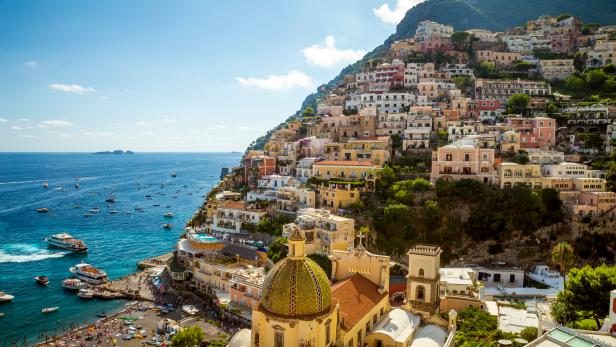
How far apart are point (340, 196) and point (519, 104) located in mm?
40863

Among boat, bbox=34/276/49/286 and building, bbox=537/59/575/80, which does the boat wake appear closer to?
boat, bbox=34/276/49/286

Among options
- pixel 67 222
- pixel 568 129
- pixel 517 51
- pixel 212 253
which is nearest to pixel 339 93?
pixel 517 51

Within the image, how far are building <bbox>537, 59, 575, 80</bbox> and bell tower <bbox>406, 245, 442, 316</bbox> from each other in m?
79.7

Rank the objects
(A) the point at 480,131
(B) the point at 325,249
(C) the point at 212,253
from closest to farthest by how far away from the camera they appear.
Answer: (B) the point at 325,249
(C) the point at 212,253
(A) the point at 480,131

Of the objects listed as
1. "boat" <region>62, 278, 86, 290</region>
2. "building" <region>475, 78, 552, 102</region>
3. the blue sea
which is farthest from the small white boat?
"building" <region>475, 78, 552, 102</region>

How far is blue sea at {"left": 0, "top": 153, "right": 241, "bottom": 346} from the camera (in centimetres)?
5119

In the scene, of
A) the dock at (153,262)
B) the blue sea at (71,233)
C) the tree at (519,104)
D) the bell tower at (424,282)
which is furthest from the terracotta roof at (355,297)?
the tree at (519,104)

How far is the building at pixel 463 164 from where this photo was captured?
60.8 metres

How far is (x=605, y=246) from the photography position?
176 ft

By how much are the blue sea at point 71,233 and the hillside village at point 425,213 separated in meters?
13.3

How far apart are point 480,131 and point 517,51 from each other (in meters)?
45.3

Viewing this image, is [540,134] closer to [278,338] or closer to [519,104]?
[519,104]

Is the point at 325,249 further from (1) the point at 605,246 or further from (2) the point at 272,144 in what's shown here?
(2) the point at 272,144

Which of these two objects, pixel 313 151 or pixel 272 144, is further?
pixel 272 144
